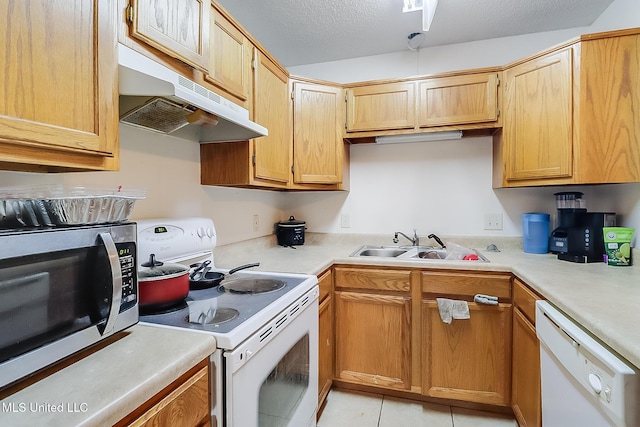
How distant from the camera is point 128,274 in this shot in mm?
771

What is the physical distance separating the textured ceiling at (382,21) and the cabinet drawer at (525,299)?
1607mm

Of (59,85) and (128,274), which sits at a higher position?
(59,85)

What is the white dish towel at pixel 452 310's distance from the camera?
5.53 ft

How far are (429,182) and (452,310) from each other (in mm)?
1022

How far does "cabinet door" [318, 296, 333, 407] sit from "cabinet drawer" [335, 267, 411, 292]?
152 mm

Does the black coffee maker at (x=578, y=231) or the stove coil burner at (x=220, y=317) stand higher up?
the black coffee maker at (x=578, y=231)

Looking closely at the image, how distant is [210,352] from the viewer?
2.51 feet

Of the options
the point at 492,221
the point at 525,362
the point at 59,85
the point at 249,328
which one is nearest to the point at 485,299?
the point at 525,362

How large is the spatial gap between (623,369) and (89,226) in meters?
1.30

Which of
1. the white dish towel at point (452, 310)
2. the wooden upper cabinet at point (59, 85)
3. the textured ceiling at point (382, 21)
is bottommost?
the white dish towel at point (452, 310)

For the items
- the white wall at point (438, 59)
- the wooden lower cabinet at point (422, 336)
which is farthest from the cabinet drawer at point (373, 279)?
the white wall at point (438, 59)

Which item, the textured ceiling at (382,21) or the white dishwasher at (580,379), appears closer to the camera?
the white dishwasher at (580,379)

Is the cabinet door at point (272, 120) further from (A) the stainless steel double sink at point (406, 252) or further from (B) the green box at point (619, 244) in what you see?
(B) the green box at point (619, 244)

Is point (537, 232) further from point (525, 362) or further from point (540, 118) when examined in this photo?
point (525, 362)
